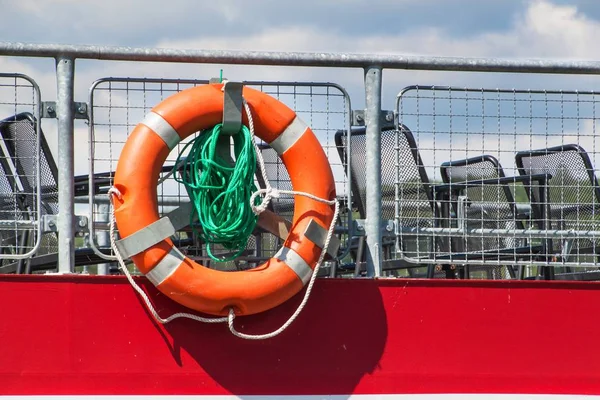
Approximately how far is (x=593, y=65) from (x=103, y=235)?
2.71 m

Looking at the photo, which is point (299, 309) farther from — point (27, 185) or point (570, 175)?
point (570, 175)

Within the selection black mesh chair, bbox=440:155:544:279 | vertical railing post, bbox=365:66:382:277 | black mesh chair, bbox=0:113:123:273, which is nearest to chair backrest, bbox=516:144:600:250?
black mesh chair, bbox=440:155:544:279

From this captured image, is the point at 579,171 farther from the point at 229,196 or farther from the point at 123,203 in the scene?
the point at 123,203

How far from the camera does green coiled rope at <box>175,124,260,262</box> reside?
4164 millimetres

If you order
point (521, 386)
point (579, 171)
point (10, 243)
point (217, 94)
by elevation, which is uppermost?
point (217, 94)

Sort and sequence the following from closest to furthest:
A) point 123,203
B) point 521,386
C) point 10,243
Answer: point 123,203 → point 521,386 → point 10,243

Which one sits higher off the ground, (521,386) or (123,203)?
(123,203)

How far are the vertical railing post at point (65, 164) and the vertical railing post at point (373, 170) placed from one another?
1340mm

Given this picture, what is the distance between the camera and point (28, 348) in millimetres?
4117

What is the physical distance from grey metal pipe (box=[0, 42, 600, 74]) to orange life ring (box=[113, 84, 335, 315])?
0.16m

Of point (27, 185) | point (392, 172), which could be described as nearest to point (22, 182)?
point (27, 185)

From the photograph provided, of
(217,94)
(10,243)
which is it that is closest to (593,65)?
(217,94)

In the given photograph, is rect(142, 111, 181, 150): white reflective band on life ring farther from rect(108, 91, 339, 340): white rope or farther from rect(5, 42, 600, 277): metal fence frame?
rect(5, 42, 600, 277): metal fence frame

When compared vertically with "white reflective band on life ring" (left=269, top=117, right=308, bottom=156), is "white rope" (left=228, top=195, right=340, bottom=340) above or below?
below
